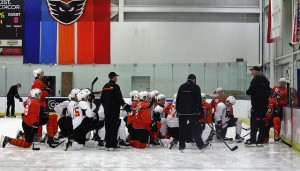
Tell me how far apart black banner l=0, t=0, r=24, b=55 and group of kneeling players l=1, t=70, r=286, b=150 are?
474 inches

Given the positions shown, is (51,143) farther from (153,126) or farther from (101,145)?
(153,126)

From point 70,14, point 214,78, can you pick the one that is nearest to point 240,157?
point 214,78

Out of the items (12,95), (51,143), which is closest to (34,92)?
(51,143)

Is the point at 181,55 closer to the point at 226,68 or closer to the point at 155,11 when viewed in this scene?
the point at 155,11

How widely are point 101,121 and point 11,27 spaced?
1327cm

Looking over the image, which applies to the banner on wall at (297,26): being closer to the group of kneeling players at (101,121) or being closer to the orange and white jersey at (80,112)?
the group of kneeling players at (101,121)

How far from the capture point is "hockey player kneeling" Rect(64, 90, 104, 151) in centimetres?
730

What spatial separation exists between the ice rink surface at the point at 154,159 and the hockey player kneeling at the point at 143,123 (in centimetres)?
20

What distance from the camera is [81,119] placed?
738 cm

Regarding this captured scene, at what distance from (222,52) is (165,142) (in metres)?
12.2

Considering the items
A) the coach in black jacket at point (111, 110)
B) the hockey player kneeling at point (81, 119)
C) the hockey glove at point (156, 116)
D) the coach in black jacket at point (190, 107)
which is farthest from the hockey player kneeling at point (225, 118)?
the hockey player kneeling at point (81, 119)

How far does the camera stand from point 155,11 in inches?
818

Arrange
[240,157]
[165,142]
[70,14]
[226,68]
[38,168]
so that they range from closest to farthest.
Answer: [38,168], [240,157], [165,142], [226,68], [70,14]

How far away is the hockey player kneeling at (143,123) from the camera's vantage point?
7586mm
